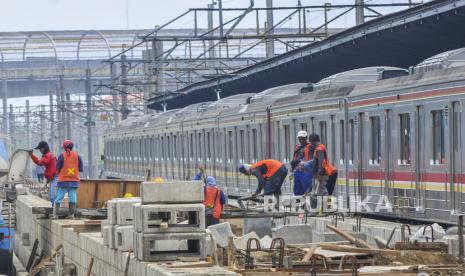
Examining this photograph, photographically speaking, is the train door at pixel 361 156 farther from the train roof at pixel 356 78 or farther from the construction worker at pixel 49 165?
the construction worker at pixel 49 165

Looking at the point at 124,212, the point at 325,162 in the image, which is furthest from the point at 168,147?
the point at 124,212

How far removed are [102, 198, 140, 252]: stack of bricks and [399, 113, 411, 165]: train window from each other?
559cm

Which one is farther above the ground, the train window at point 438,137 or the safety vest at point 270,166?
the train window at point 438,137

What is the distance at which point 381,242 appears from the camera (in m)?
19.0

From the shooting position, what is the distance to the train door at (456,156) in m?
20.8

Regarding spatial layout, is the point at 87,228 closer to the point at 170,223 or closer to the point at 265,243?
the point at 265,243

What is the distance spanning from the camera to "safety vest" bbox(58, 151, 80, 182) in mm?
25531

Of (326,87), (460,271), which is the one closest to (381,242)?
(460,271)

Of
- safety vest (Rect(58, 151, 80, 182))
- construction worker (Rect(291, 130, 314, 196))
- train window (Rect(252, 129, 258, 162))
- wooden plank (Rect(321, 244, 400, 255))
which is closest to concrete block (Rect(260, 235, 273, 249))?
wooden plank (Rect(321, 244, 400, 255))

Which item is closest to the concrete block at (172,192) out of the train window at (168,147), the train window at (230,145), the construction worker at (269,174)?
the construction worker at (269,174)

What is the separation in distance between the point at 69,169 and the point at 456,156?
7604mm

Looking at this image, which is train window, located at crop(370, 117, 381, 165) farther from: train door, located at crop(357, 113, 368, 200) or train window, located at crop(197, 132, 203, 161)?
train window, located at crop(197, 132, 203, 161)

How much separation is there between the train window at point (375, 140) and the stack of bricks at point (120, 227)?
256 inches

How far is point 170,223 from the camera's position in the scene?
17109 mm
